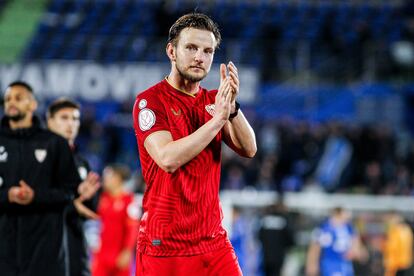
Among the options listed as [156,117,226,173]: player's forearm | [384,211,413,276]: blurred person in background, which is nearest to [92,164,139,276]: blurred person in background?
[384,211,413,276]: blurred person in background

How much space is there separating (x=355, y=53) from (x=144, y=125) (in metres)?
17.3

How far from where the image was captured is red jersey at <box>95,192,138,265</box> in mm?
10555

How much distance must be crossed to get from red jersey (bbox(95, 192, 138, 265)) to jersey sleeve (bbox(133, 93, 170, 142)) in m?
6.34

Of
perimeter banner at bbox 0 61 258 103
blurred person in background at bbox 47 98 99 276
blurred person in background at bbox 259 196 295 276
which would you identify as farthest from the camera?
perimeter banner at bbox 0 61 258 103

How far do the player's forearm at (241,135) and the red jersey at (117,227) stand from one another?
20.5 feet

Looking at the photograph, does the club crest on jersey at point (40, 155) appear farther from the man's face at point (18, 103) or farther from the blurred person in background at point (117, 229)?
the blurred person in background at point (117, 229)

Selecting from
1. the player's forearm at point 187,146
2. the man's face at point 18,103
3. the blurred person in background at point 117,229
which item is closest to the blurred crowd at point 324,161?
the blurred person in background at point 117,229

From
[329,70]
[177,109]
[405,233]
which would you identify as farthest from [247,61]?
[177,109]

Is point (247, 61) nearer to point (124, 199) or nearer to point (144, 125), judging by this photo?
point (124, 199)

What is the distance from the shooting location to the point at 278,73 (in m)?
20.6

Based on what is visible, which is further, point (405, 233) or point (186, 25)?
point (405, 233)

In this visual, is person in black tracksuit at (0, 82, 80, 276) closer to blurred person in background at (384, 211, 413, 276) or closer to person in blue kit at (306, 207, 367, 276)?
person in blue kit at (306, 207, 367, 276)

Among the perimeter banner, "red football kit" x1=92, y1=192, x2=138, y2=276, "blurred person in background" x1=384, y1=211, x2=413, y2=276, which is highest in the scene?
the perimeter banner

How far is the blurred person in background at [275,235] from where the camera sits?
47.8 ft
